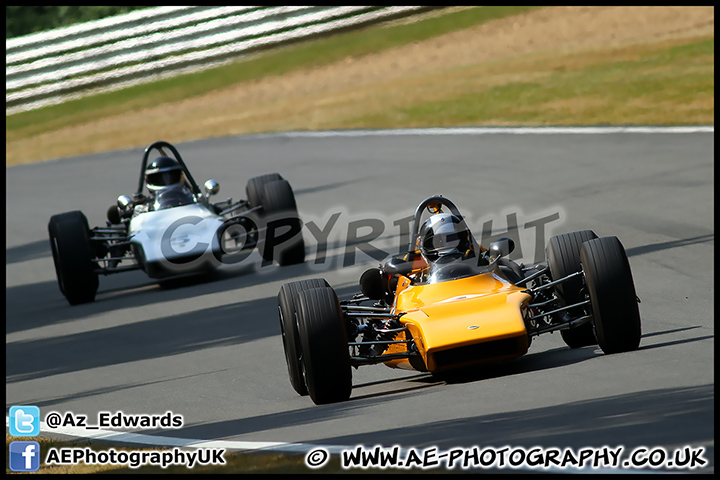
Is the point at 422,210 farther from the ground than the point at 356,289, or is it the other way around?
the point at 422,210

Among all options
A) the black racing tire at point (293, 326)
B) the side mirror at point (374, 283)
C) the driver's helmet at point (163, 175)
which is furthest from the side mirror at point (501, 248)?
the driver's helmet at point (163, 175)

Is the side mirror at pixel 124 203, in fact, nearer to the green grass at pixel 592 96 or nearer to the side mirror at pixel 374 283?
the side mirror at pixel 374 283

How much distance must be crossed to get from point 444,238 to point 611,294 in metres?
1.54

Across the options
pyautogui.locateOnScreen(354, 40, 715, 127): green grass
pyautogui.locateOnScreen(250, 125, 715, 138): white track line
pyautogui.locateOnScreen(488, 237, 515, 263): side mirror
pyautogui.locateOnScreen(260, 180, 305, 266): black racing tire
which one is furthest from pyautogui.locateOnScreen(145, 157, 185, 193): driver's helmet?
pyautogui.locateOnScreen(354, 40, 715, 127): green grass

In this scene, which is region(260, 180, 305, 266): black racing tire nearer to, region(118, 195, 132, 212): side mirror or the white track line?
region(118, 195, 132, 212): side mirror

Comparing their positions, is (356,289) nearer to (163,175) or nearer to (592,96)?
(163,175)

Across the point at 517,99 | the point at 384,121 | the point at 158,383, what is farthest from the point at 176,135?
the point at 158,383

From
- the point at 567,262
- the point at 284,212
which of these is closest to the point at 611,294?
the point at 567,262

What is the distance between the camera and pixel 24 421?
9.37 meters

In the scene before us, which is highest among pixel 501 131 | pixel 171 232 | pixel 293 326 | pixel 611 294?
pixel 501 131

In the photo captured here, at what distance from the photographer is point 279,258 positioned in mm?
15883

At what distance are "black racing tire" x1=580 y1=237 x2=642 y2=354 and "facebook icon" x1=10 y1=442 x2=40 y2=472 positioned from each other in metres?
4.00

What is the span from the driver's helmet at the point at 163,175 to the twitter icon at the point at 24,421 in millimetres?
6019

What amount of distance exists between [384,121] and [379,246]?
1389 cm
